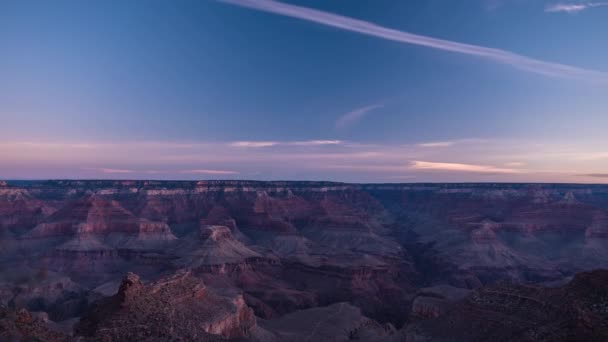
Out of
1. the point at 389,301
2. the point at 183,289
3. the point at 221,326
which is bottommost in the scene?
the point at 389,301

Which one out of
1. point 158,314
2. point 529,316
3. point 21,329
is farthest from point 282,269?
point 21,329

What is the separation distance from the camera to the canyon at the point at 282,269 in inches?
1478

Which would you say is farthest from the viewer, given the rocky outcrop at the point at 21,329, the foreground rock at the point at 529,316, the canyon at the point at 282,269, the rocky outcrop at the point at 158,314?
the canyon at the point at 282,269

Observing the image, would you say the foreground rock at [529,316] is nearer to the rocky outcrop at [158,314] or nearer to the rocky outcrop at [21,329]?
the rocky outcrop at [158,314]

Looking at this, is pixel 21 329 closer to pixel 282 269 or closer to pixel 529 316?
pixel 529 316

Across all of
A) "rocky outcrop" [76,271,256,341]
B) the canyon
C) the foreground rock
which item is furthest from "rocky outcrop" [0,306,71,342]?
the foreground rock

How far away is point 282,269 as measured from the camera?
120 meters

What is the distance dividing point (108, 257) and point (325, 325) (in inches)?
2886

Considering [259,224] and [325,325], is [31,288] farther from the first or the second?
[259,224]

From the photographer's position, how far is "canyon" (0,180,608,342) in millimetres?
37531

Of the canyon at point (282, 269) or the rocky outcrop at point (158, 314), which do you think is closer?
the rocky outcrop at point (158, 314)

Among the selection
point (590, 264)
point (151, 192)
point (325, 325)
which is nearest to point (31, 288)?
point (325, 325)

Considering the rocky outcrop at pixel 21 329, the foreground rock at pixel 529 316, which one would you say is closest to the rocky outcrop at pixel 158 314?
the rocky outcrop at pixel 21 329

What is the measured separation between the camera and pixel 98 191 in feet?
600
